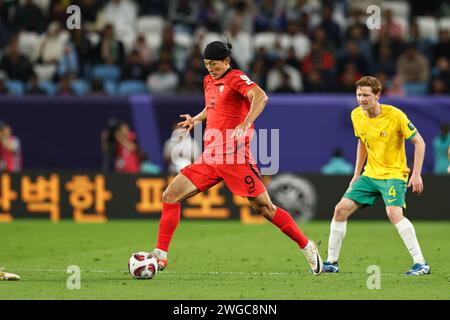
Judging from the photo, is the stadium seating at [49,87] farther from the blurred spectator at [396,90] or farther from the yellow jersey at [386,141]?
the yellow jersey at [386,141]

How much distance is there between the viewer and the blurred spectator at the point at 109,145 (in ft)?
67.2

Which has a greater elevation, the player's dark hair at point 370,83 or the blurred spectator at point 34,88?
the player's dark hair at point 370,83

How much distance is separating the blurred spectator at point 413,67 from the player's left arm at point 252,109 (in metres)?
11.6

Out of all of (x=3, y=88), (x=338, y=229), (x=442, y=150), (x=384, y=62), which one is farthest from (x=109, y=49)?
(x=338, y=229)

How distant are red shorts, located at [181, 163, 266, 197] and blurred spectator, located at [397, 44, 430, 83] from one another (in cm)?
1135

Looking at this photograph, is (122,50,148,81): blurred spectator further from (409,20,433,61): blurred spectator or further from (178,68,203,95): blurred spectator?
(409,20,433,61): blurred spectator

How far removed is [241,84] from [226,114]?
358 mm

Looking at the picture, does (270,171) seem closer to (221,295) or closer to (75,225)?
(75,225)

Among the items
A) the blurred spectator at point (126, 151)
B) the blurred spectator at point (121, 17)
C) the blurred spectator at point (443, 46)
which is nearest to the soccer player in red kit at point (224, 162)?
the blurred spectator at point (126, 151)

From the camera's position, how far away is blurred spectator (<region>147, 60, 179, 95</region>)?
21344 mm

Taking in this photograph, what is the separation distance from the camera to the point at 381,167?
11141 millimetres

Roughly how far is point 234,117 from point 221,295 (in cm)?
217

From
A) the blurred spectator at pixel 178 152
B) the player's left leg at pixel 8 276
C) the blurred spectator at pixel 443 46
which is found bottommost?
the blurred spectator at pixel 178 152

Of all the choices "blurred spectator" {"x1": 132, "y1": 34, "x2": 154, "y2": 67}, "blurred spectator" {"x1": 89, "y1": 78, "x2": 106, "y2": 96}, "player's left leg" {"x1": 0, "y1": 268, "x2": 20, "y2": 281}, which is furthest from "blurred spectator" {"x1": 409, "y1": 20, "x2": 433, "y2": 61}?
"player's left leg" {"x1": 0, "y1": 268, "x2": 20, "y2": 281}
